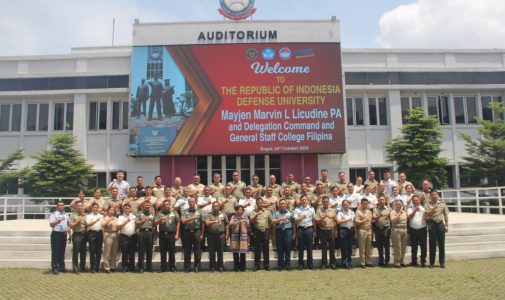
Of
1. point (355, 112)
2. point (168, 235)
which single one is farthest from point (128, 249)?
point (355, 112)

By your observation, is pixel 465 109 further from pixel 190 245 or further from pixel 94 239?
pixel 94 239

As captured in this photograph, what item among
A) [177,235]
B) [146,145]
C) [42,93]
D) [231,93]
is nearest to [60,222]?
[177,235]

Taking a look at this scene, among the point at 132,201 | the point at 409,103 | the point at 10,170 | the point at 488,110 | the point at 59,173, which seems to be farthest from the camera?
the point at 488,110

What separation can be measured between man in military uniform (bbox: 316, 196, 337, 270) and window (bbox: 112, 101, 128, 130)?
1550 cm

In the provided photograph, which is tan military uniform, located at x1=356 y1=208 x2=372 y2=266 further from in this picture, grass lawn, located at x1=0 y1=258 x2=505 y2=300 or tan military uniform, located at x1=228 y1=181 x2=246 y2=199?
tan military uniform, located at x1=228 y1=181 x2=246 y2=199

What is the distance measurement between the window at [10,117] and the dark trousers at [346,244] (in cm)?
2088

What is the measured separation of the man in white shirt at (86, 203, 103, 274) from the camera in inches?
372

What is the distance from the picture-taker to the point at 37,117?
74.1 feet

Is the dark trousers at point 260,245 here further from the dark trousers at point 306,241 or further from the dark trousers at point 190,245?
the dark trousers at point 190,245

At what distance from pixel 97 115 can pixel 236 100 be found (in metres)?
8.51

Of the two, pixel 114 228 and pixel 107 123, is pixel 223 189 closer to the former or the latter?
pixel 114 228

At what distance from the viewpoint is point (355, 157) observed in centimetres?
2205

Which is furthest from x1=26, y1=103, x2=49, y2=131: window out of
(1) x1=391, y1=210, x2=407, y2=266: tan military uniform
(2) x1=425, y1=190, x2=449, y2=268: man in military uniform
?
(2) x1=425, y1=190, x2=449, y2=268: man in military uniform

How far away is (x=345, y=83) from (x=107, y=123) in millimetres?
13735
